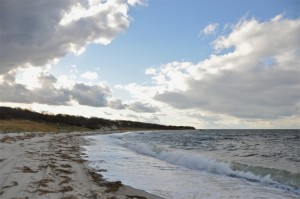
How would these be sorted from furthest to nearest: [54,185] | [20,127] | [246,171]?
1. [20,127]
2. [246,171]
3. [54,185]

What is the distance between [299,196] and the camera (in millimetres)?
10469

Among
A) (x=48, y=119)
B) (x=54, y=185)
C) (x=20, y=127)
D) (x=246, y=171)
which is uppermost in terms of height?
(x=48, y=119)

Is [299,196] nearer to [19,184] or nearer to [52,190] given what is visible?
[52,190]

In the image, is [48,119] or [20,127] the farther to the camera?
[48,119]

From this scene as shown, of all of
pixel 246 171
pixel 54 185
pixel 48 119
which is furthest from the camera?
pixel 48 119

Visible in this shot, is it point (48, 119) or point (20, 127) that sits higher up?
point (48, 119)

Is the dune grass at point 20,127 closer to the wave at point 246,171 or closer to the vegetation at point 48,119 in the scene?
the vegetation at point 48,119

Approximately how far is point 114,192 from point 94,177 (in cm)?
265

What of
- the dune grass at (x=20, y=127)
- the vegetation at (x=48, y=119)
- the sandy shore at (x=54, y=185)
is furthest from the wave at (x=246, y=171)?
the vegetation at (x=48, y=119)

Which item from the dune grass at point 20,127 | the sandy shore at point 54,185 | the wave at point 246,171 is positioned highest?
the dune grass at point 20,127

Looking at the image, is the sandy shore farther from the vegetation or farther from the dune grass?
the vegetation

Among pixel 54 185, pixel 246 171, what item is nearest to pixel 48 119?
pixel 246 171

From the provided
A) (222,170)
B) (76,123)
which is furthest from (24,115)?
(222,170)

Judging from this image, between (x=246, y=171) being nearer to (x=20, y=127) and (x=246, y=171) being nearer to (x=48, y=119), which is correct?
(x=20, y=127)
